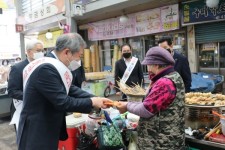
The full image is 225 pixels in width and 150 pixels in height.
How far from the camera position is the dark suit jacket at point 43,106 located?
6.76ft

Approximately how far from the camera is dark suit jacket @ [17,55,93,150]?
2.06m

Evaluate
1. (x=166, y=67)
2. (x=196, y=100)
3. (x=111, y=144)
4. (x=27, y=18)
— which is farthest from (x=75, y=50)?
(x=27, y=18)

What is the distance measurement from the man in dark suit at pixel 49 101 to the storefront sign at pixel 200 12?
207 inches

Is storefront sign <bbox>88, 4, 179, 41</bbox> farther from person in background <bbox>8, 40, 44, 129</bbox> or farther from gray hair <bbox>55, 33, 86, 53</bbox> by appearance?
gray hair <bbox>55, 33, 86, 53</bbox>

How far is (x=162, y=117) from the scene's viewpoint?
2.12 m

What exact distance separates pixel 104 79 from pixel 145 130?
291 inches

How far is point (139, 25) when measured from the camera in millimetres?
8695

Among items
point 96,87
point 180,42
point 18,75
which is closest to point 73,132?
point 18,75

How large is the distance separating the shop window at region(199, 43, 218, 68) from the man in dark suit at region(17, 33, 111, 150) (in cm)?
582

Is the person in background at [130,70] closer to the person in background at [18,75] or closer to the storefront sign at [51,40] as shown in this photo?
the person in background at [18,75]

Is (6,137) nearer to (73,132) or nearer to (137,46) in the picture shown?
(73,132)

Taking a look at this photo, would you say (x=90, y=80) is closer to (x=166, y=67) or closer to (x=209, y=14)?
(x=209, y=14)

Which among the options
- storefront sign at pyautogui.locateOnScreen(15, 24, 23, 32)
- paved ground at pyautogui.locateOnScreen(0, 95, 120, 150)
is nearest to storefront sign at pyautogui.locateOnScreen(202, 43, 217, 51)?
paved ground at pyautogui.locateOnScreen(0, 95, 120, 150)

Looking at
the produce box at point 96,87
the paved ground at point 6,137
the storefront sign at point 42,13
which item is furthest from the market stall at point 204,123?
the storefront sign at point 42,13
